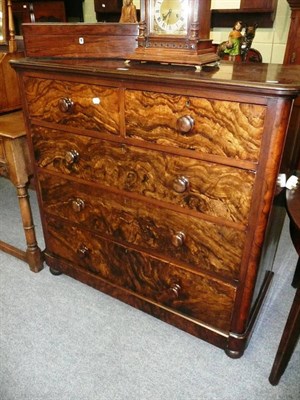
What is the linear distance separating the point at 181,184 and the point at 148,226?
269mm

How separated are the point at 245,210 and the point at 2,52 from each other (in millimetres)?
1433

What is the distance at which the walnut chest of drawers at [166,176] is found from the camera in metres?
0.98

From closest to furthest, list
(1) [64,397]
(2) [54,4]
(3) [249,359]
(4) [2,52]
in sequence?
(1) [64,397], (3) [249,359], (4) [2,52], (2) [54,4]

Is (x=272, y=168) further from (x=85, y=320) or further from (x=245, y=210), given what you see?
(x=85, y=320)

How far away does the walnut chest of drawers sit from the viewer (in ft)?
3.22

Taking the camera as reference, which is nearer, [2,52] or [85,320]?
[85,320]

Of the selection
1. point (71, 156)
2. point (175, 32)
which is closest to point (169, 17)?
point (175, 32)

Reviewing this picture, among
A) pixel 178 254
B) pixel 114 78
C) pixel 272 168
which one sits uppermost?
pixel 114 78

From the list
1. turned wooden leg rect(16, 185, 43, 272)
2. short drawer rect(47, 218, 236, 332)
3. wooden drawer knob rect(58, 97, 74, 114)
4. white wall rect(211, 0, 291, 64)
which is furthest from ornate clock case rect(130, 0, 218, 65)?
white wall rect(211, 0, 291, 64)

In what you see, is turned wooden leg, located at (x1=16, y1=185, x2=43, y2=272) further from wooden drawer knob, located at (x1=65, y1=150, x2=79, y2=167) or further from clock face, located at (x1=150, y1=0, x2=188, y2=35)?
clock face, located at (x1=150, y1=0, x2=188, y2=35)

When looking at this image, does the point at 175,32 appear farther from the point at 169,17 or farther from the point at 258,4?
the point at 258,4

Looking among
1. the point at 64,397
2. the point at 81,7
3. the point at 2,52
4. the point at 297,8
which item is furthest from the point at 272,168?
the point at 81,7

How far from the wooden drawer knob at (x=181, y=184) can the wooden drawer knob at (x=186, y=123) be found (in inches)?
6.7

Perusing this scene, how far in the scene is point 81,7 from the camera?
357 centimetres
